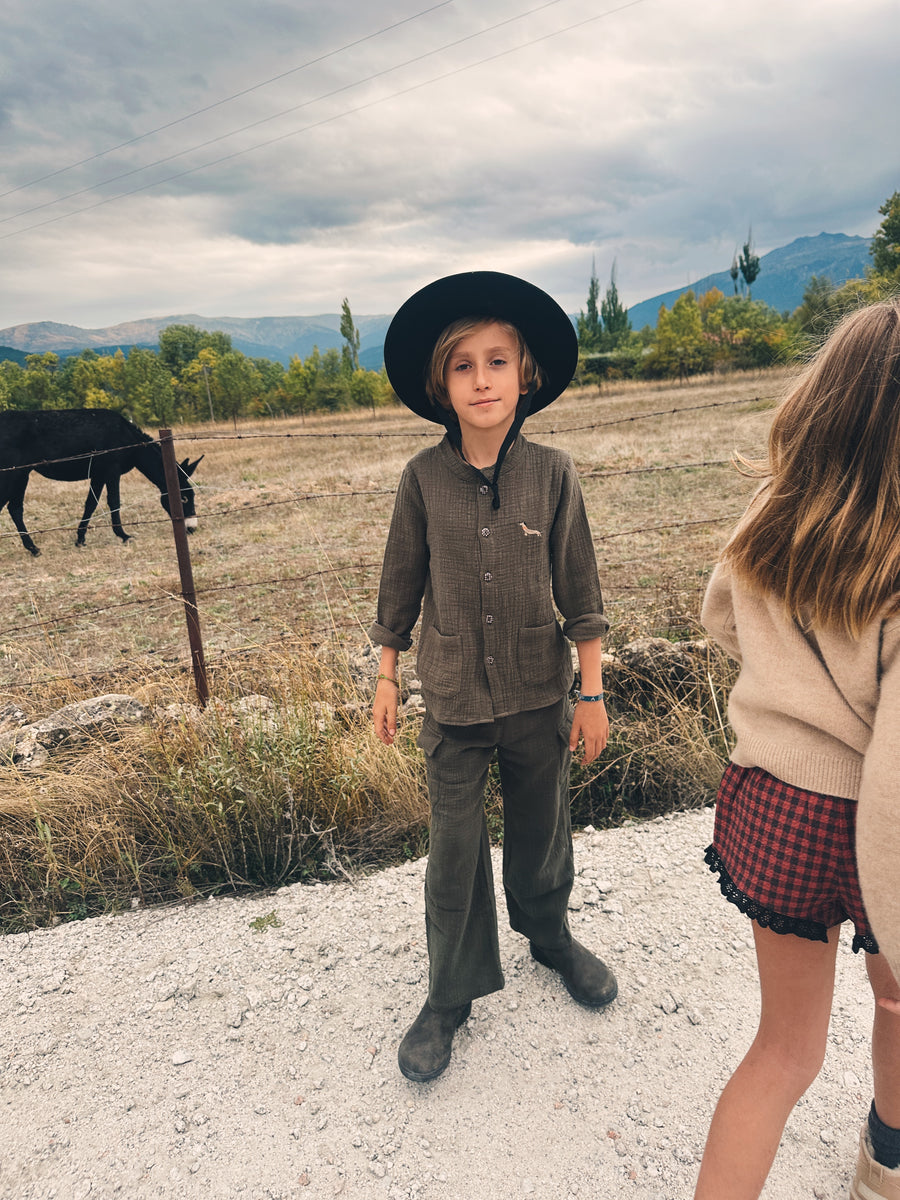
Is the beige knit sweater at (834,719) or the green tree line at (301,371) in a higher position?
the green tree line at (301,371)

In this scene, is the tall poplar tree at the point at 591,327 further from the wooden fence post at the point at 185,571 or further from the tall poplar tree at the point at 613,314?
the wooden fence post at the point at 185,571

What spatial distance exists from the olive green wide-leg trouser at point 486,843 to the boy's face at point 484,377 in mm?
689

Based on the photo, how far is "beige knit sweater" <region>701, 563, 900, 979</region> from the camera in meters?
0.83

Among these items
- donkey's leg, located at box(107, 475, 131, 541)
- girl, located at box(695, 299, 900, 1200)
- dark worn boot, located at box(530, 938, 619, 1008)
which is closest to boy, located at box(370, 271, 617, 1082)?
dark worn boot, located at box(530, 938, 619, 1008)

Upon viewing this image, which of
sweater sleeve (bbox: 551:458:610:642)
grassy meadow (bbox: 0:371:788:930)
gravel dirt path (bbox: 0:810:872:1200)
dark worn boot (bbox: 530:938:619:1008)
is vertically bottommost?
gravel dirt path (bbox: 0:810:872:1200)

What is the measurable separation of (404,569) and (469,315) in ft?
1.90

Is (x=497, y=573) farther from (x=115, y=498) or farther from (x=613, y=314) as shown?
(x=613, y=314)

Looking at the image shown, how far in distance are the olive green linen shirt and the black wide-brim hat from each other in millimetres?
196

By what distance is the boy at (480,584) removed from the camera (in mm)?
1460

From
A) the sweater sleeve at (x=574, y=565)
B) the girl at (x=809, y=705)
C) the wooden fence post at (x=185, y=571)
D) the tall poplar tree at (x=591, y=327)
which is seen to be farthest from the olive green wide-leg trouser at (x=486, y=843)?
the tall poplar tree at (x=591, y=327)

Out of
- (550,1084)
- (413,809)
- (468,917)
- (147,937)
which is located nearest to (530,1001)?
(550,1084)

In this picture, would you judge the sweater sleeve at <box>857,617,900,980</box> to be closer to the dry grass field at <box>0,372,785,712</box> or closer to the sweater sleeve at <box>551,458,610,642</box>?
the sweater sleeve at <box>551,458,610,642</box>

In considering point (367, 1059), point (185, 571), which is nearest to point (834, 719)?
point (367, 1059)

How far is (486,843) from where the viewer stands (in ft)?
5.78
